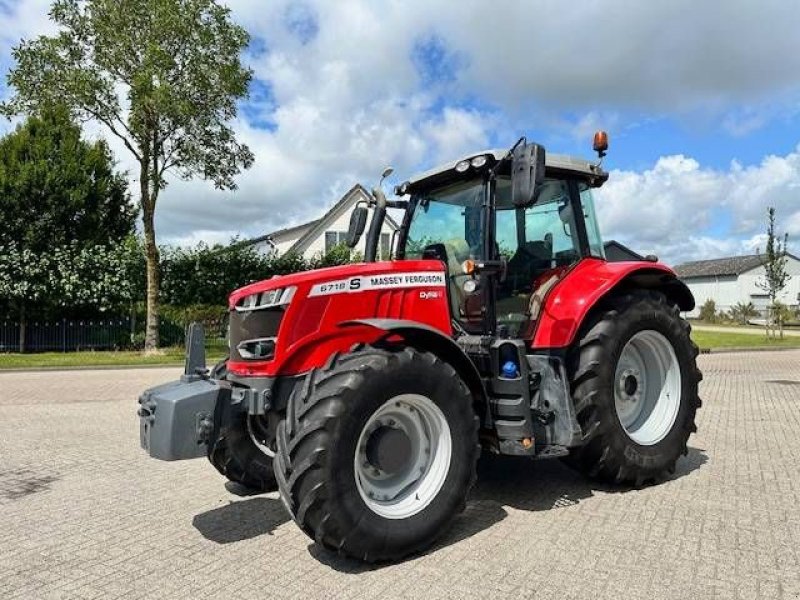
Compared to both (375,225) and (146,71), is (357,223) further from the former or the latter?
(146,71)

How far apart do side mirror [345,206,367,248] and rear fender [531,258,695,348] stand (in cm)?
165

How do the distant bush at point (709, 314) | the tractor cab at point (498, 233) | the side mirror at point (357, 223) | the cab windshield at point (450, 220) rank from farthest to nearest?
the distant bush at point (709, 314), the side mirror at point (357, 223), the cab windshield at point (450, 220), the tractor cab at point (498, 233)

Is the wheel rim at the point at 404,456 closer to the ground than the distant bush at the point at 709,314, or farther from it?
closer to the ground

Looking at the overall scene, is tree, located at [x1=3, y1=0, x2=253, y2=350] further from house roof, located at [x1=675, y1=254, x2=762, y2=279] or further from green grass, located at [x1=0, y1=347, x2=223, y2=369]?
house roof, located at [x1=675, y1=254, x2=762, y2=279]

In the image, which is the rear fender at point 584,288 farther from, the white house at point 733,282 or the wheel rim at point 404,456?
the white house at point 733,282

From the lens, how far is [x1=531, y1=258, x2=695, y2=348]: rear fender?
4754 millimetres

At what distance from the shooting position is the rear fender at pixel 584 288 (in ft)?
15.6

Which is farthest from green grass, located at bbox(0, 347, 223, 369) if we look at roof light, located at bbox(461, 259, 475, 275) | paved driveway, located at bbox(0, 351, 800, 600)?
roof light, located at bbox(461, 259, 475, 275)

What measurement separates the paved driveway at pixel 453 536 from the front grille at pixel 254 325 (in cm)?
119

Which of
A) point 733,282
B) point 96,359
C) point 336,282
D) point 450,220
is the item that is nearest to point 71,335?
point 96,359

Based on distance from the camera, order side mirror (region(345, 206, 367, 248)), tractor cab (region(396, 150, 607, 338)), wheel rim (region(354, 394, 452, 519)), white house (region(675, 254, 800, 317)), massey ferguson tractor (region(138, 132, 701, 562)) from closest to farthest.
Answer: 1. massey ferguson tractor (region(138, 132, 701, 562))
2. wheel rim (region(354, 394, 452, 519))
3. tractor cab (region(396, 150, 607, 338))
4. side mirror (region(345, 206, 367, 248))
5. white house (region(675, 254, 800, 317))

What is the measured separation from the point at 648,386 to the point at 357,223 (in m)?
2.74

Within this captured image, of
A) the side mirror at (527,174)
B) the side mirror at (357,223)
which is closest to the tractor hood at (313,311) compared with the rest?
the side mirror at (527,174)

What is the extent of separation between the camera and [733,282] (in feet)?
200
